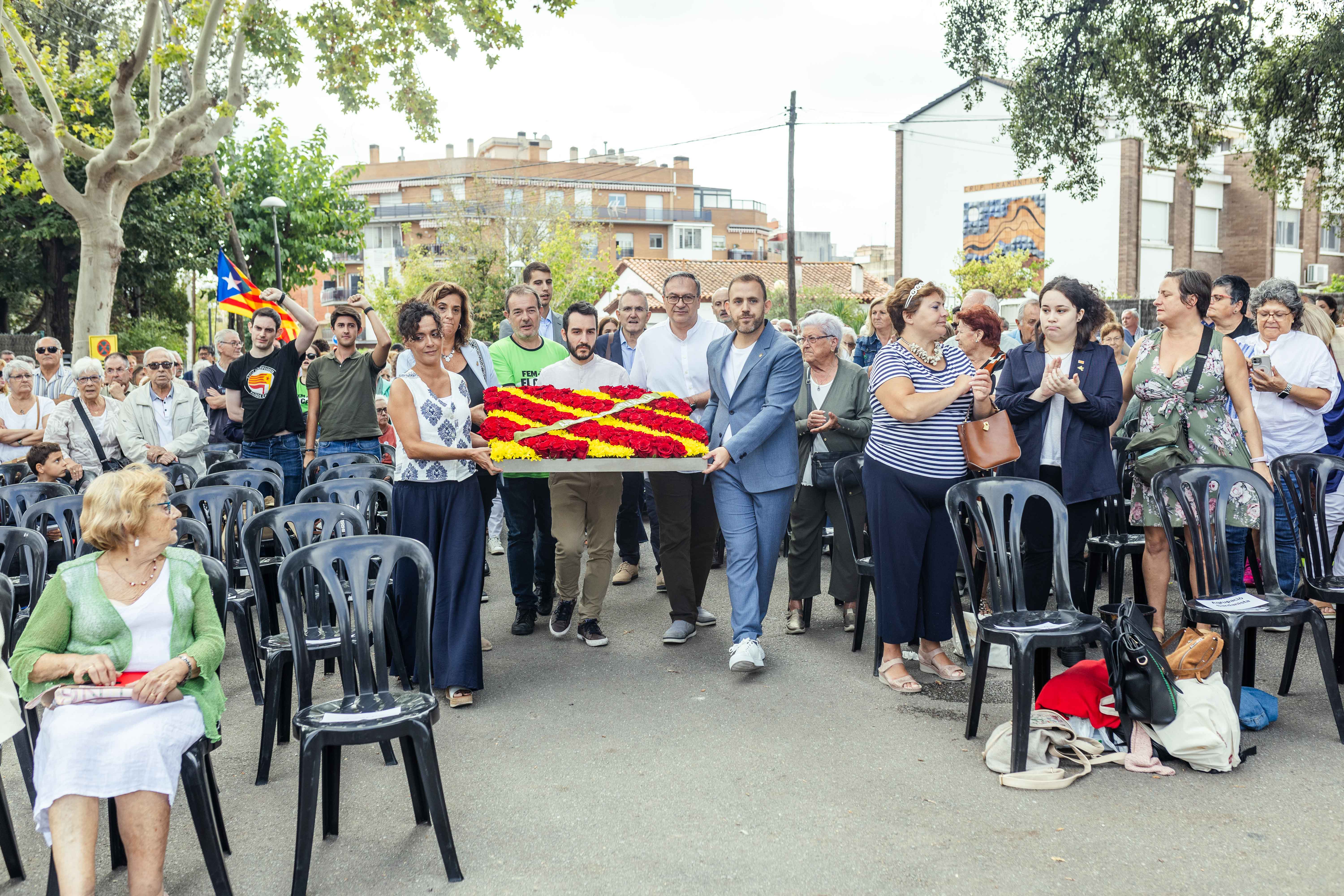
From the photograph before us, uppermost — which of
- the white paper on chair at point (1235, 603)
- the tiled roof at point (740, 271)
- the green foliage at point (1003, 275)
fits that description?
A: the tiled roof at point (740, 271)

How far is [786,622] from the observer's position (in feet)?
24.0

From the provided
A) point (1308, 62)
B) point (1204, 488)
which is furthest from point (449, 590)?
point (1308, 62)

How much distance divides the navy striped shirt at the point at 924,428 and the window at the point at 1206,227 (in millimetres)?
40328

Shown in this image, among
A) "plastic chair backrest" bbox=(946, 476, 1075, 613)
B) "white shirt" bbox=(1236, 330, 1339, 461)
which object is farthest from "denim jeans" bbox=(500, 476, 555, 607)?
"white shirt" bbox=(1236, 330, 1339, 461)

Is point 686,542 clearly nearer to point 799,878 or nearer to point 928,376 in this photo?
point 928,376

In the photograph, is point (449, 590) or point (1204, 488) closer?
point (1204, 488)

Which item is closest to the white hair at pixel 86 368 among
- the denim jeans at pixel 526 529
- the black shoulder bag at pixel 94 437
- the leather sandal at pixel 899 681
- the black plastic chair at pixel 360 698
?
the black shoulder bag at pixel 94 437

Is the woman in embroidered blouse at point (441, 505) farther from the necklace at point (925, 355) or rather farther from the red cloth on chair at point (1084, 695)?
the red cloth on chair at point (1084, 695)

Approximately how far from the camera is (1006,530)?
527cm

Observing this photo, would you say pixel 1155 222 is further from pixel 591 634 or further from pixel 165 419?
pixel 591 634

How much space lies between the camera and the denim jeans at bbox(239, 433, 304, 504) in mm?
9273

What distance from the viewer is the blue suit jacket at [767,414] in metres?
6.11

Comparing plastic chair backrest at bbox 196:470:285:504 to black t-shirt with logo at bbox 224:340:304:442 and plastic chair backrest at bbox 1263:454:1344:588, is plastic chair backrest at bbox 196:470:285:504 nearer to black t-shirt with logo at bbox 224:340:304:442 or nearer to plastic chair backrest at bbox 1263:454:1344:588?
black t-shirt with logo at bbox 224:340:304:442

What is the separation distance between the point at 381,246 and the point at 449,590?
86898mm
